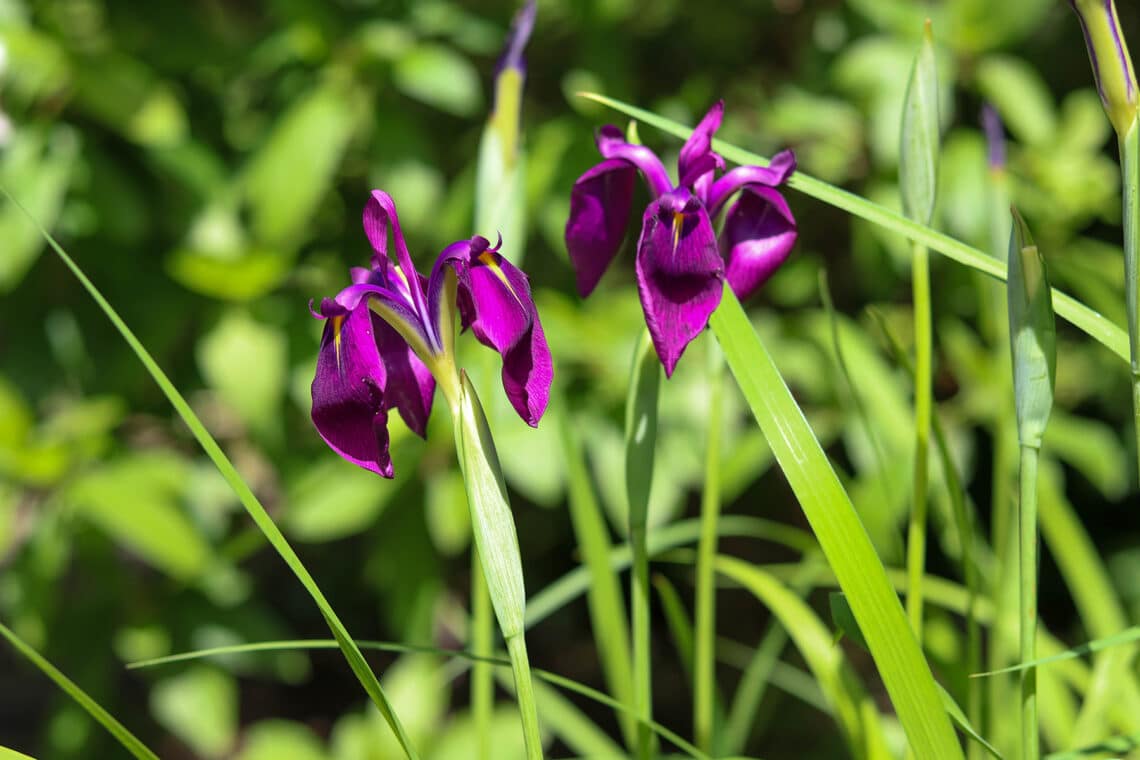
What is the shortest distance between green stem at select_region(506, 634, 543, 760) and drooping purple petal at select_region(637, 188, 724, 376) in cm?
13

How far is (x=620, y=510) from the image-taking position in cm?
113

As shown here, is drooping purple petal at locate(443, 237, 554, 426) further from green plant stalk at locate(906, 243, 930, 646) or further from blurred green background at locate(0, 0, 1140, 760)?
blurred green background at locate(0, 0, 1140, 760)

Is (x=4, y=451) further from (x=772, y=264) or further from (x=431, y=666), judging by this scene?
(x=772, y=264)

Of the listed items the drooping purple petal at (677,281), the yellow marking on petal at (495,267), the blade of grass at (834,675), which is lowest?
the blade of grass at (834,675)

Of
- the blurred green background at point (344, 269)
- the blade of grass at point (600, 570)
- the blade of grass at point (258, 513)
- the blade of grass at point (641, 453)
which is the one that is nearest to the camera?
the blade of grass at point (258, 513)

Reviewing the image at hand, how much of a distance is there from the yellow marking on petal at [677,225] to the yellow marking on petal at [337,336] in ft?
0.47

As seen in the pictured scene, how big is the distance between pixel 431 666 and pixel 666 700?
0.65m

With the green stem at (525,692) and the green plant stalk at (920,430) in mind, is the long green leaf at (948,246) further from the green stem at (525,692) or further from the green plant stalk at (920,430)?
the green stem at (525,692)

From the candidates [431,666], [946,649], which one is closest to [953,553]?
[946,649]

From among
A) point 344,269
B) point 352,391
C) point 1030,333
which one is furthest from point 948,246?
point 344,269

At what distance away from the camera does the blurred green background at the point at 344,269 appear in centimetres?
109

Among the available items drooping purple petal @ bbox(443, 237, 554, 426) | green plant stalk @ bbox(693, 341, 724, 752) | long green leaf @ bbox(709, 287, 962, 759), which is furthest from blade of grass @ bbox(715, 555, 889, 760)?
drooping purple petal @ bbox(443, 237, 554, 426)

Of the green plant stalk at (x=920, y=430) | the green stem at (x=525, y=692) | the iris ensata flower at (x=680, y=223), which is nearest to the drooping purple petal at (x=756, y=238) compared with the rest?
the iris ensata flower at (x=680, y=223)

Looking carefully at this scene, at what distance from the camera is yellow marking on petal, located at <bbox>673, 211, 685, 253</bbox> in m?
0.43
